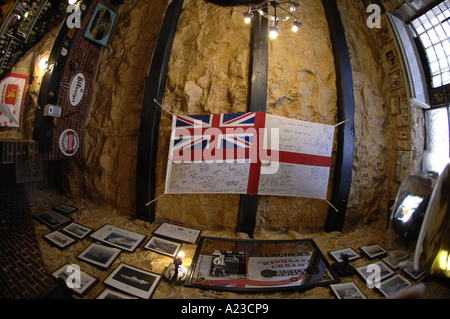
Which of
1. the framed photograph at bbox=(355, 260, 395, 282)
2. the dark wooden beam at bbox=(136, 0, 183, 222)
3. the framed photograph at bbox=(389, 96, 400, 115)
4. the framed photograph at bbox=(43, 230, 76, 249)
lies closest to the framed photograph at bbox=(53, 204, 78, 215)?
the framed photograph at bbox=(43, 230, 76, 249)

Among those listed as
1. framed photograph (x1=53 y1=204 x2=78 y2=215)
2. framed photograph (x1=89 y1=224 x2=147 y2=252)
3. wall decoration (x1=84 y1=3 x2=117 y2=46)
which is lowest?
framed photograph (x1=89 y1=224 x2=147 y2=252)

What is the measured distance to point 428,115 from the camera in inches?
111

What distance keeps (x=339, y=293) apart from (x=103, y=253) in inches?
119

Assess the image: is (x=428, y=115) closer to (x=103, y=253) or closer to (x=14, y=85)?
(x=103, y=253)

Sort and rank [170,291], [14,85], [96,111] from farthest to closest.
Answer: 1. [14,85]
2. [96,111]
3. [170,291]

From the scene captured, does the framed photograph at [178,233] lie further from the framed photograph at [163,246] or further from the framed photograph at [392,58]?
the framed photograph at [392,58]

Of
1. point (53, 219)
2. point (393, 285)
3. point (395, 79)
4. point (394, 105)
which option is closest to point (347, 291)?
point (393, 285)

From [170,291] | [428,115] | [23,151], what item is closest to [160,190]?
[170,291]

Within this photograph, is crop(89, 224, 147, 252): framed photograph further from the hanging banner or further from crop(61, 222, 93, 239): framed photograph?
the hanging banner

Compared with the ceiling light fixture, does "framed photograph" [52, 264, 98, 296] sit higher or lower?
lower

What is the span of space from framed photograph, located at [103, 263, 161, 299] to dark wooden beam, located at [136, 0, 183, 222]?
94 centimetres

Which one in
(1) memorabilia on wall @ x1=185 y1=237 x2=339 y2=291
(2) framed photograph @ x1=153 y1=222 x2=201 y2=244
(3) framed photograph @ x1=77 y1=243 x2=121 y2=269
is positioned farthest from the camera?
(2) framed photograph @ x1=153 y1=222 x2=201 y2=244

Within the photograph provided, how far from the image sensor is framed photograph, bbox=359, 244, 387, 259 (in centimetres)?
235
